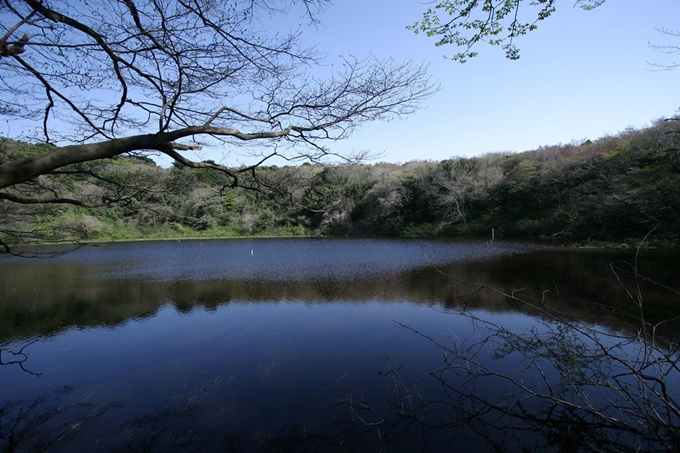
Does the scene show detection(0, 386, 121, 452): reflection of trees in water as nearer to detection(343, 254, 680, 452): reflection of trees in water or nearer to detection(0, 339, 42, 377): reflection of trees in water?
detection(0, 339, 42, 377): reflection of trees in water

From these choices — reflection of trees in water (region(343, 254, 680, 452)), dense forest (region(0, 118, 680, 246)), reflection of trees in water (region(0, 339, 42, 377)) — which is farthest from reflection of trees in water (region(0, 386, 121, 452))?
dense forest (region(0, 118, 680, 246))

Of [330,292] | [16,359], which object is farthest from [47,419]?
[330,292]

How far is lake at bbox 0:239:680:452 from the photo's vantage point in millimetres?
3553

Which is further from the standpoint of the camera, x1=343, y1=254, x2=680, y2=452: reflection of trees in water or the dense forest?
the dense forest

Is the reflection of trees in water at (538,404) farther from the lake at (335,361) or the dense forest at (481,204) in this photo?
the dense forest at (481,204)

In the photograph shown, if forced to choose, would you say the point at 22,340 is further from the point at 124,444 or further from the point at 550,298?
the point at 550,298

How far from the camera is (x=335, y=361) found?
5402 mm

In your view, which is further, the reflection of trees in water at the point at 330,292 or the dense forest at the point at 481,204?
the dense forest at the point at 481,204

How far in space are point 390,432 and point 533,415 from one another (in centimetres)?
153

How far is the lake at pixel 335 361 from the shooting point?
3553 mm

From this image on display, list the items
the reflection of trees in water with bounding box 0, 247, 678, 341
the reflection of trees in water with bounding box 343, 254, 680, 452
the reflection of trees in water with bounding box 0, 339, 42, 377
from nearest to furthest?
1. the reflection of trees in water with bounding box 343, 254, 680, 452
2. the reflection of trees in water with bounding box 0, 339, 42, 377
3. the reflection of trees in water with bounding box 0, 247, 678, 341

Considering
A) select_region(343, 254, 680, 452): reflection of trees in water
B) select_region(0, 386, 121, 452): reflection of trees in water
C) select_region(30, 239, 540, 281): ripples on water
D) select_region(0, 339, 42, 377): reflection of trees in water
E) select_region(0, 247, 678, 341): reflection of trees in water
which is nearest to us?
select_region(343, 254, 680, 452): reflection of trees in water

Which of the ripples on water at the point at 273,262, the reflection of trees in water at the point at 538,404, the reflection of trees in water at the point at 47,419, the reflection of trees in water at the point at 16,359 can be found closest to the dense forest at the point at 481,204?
the ripples on water at the point at 273,262

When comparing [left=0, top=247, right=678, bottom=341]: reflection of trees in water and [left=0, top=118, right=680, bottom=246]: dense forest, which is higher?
[left=0, top=118, right=680, bottom=246]: dense forest
